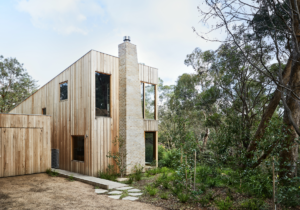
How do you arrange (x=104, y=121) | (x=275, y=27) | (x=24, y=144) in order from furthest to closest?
(x=104, y=121)
(x=24, y=144)
(x=275, y=27)

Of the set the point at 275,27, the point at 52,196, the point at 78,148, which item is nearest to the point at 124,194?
the point at 52,196

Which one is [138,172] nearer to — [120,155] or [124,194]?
[120,155]

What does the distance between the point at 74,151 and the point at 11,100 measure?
45.6ft

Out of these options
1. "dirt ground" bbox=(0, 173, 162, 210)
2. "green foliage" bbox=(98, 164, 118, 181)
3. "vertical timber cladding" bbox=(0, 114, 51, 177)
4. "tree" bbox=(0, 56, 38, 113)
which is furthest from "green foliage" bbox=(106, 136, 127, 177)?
"tree" bbox=(0, 56, 38, 113)

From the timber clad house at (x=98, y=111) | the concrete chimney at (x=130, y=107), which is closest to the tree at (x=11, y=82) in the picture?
the timber clad house at (x=98, y=111)

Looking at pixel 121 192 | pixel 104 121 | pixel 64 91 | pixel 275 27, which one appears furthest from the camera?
pixel 64 91

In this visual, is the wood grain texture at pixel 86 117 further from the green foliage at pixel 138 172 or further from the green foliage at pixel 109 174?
the green foliage at pixel 138 172

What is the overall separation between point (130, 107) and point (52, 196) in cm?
427

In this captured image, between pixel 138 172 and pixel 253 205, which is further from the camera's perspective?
pixel 138 172

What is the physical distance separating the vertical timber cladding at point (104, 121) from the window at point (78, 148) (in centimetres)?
79

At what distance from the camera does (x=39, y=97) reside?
11047 millimetres

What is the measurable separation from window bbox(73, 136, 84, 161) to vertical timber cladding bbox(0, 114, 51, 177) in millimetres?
993

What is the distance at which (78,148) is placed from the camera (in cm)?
822

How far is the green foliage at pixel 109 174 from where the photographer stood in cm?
726
